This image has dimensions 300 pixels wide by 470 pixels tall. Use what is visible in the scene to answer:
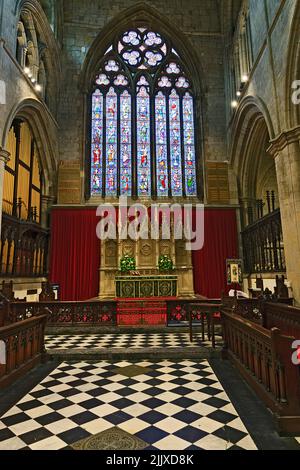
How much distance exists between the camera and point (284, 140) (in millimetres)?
7398

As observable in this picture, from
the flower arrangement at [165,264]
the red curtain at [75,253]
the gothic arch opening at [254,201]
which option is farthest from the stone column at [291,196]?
the red curtain at [75,253]

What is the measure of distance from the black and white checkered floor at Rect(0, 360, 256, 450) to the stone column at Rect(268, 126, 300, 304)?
11.3ft

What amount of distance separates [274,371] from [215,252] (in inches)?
370

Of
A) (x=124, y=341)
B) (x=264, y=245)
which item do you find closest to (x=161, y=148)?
(x=264, y=245)

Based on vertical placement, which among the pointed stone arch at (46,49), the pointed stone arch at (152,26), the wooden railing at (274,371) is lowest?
the wooden railing at (274,371)

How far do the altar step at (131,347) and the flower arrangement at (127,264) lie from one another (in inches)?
160

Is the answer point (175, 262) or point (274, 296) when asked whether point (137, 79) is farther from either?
point (274, 296)

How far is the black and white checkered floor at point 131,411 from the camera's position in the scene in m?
2.75

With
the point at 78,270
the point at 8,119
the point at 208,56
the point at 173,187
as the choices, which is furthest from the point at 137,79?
the point at 78,270

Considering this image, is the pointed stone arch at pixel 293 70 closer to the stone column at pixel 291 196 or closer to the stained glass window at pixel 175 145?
the stone column at pixel 291 196

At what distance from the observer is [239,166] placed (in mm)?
12625

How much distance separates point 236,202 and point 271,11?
653 cm

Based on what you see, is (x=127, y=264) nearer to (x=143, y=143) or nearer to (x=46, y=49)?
(x=143, y=143)
